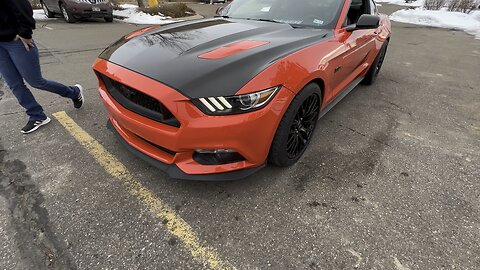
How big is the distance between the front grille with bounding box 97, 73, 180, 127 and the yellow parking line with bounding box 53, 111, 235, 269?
63 centimetres

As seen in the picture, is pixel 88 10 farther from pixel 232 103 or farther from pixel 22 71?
pixel 232 103

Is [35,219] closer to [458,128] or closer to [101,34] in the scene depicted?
[458,128]

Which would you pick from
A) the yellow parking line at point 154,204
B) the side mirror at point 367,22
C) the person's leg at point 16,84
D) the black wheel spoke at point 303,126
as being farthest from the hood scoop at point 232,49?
the person's leg at point 16,84

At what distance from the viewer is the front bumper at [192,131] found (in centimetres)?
186

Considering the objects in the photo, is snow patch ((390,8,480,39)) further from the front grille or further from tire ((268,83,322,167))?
the front grille

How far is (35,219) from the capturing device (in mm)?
2002

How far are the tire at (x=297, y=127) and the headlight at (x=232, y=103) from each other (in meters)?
0.32

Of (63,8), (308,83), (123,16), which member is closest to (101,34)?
(63,8)

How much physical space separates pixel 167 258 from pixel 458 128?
11.8ft

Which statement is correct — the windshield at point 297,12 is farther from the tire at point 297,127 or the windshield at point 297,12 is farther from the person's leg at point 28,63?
the person's leg at point 28,63

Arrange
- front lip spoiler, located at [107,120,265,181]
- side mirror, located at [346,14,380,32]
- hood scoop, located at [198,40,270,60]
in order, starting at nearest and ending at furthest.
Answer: front lip spoiler, located at [107,120,265,181] < hood scoop, located at [198,40,270,60] < side mirror, located at [346,14,380,32]

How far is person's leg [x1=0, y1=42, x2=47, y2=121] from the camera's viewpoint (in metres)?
2.77

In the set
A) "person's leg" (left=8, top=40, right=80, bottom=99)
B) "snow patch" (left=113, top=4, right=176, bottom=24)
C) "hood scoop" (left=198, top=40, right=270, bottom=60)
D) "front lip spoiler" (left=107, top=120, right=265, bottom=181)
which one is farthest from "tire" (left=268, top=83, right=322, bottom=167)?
"snow patch" (left=113, top=4, right=176, bottom=24)

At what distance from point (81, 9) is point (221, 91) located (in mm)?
10871
